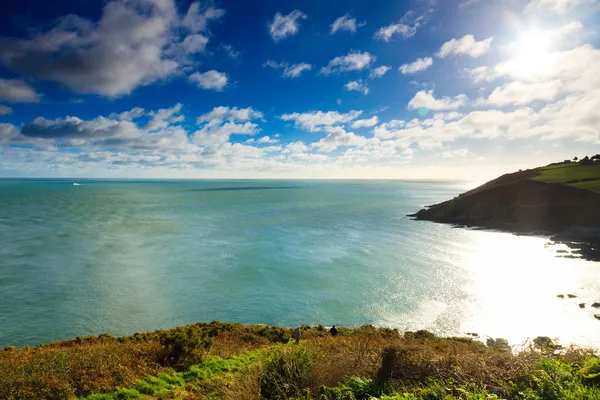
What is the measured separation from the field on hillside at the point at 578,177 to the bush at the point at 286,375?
104 meters

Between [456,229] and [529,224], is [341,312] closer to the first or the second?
[456,229]

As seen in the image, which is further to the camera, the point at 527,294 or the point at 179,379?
the point at 527,294

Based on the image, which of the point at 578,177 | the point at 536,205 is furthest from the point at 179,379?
the point at 578,177

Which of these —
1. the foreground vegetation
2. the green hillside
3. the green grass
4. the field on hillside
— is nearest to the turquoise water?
the green hillside

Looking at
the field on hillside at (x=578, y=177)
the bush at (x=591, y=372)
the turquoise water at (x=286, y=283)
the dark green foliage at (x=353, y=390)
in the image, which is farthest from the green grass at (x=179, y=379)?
the field on hillside at (x=578, y=177)

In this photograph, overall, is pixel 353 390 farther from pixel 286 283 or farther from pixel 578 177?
pixel 578 177

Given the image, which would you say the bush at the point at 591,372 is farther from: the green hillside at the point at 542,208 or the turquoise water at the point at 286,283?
the green hillside at the point at 542,208

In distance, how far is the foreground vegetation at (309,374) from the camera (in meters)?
7.95

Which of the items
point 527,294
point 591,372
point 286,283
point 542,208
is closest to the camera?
point 591,372

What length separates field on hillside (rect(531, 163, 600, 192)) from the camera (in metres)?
84.0

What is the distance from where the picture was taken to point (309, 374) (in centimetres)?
1023

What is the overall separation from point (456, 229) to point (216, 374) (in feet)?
269

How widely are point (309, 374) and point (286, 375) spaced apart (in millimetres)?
840

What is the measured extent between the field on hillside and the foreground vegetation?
10039 centimetres
